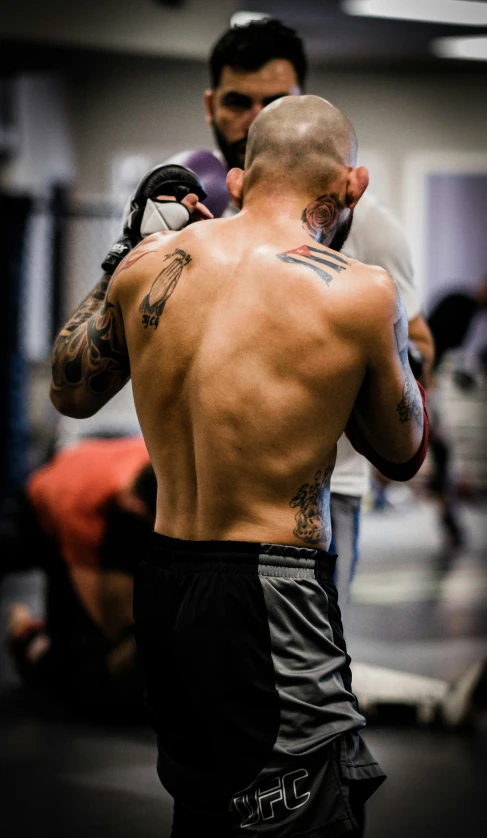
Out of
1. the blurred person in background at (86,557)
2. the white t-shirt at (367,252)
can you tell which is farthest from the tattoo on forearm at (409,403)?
the blurred person in background at (86,557)

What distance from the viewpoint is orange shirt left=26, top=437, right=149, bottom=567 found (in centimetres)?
303

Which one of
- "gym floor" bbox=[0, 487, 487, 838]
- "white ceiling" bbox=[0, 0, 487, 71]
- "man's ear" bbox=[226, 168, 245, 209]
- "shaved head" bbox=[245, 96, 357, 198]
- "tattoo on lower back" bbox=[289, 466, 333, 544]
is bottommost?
"gym floor" bbox=[0, 487, 487, 838]

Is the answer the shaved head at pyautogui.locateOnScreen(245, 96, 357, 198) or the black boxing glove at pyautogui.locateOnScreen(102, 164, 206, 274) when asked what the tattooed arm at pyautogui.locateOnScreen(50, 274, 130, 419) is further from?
the shaved head at pyautogui.locateOnScreen(245, 96, 357, 198)

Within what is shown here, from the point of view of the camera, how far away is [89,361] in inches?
55.9

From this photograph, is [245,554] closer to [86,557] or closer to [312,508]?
[312,508]

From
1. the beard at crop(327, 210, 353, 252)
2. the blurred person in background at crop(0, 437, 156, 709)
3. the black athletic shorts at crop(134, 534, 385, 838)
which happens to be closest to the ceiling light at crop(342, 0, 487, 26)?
the blurred person in background at crop(0, 437, 156, 709)

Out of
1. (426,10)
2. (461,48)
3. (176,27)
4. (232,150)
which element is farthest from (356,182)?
(461,48)

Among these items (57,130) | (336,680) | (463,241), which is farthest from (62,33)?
(336,680)

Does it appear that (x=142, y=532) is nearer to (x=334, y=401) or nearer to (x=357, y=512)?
(x=357, y=512)

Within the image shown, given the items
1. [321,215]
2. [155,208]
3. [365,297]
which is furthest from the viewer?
[155,208]

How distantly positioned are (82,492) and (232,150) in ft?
4.84

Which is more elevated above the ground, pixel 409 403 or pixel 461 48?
pixel 461 48

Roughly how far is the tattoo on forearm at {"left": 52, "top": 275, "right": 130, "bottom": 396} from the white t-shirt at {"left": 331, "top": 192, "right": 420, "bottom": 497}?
1.76 ft

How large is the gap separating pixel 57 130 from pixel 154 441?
8.31m
